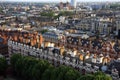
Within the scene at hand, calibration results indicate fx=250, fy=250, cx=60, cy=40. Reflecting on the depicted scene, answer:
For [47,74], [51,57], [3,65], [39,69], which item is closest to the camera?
[47,74]

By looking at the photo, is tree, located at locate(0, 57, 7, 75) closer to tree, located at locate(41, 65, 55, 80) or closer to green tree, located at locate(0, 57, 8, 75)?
green tree, located at locate(0, 57, 8, 75)

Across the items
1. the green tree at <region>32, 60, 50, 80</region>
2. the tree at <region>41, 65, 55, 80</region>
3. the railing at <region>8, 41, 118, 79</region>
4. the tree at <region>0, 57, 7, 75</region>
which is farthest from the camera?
the tree at <region>0, 57, 7, 75</region>

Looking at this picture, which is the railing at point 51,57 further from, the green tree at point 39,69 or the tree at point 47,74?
the tree at point 47,74

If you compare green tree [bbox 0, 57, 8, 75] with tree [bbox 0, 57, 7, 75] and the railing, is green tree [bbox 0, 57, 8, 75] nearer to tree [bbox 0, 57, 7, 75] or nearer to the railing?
tree [bbox 0, 57, 7, 75]

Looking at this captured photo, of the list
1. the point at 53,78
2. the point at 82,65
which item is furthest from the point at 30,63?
the point at 82,65

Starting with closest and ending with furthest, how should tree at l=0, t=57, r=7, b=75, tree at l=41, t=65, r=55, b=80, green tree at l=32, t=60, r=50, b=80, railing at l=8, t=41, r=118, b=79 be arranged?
tree at l=41, t=65, r=55, b=80 → railing at l=8, t=41, r=118, b=79 → green tree at l=32, t=60, r=50, b=80 → tree at l=0, t=57, r=7, b=75

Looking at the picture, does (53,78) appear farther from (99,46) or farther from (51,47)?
(99,46)

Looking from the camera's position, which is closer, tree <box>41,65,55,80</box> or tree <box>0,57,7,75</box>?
tree <box>41,65,55,80</box>

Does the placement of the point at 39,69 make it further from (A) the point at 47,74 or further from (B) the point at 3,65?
(B) the point at 3,65

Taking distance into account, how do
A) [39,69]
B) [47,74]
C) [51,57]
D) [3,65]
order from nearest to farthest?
[47,74] < [39,69] < [3,65] < [51,57]

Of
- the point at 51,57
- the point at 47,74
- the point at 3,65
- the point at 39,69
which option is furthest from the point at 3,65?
the point at 47,74

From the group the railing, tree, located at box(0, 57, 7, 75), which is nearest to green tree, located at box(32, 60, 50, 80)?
the railing
